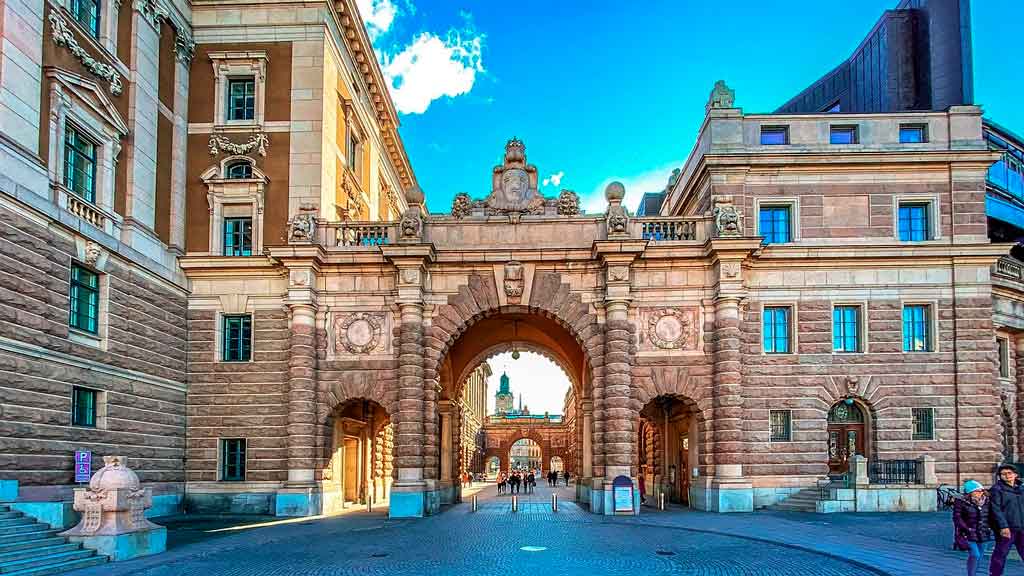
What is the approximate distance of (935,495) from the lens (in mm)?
28750

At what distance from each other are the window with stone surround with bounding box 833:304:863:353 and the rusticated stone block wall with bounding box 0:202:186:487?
22791mm

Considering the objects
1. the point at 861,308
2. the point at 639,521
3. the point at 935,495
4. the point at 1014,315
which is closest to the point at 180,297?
the point at 639,521

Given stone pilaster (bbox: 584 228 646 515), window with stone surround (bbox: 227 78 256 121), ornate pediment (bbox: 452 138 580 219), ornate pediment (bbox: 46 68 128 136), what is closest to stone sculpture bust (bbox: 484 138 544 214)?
ornate pediment (bbox: 452 138 580 219)

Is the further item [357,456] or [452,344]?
[357,456]

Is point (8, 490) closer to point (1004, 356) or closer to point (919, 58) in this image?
point (1004, 356)

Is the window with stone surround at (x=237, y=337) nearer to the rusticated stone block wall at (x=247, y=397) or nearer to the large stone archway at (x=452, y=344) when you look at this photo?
the rusticated stone block wall at (x=247, y=397)

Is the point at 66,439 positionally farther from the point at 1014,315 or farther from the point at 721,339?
the point at 1014,315

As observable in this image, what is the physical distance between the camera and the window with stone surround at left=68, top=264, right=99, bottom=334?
2392 centimetres

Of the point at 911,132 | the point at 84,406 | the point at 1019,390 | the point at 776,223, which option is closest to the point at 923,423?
the point at 776,223

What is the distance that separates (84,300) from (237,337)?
7.83 m

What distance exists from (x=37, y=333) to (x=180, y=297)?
30.5 feet

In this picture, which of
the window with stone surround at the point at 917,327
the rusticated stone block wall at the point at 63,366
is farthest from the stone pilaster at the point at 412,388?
the window with stone surround at the point at 917,327

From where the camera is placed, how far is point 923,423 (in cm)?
3102

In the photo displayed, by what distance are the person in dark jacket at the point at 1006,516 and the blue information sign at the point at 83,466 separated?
2071 cm
